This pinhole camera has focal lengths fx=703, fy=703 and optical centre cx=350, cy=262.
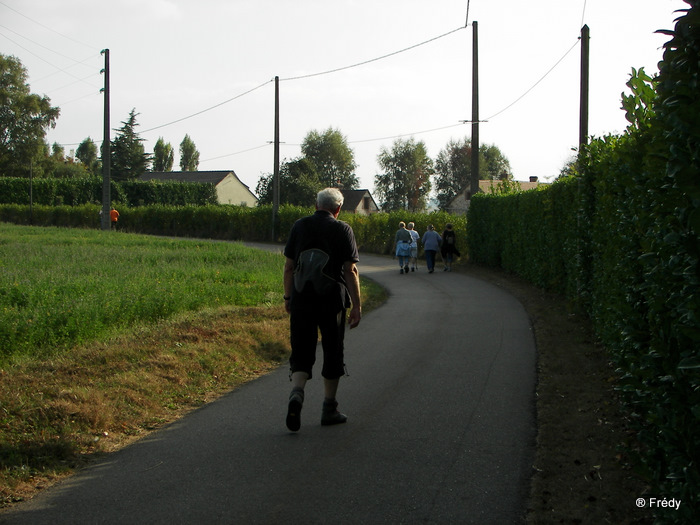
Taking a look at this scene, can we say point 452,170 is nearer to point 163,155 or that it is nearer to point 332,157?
point 332,157

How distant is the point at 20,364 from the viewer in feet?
26.4

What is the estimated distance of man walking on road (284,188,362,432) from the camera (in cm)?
599

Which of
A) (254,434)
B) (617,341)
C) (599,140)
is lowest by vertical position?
(254,434)

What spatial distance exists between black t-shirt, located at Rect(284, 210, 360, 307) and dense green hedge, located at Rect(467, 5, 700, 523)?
233 cm

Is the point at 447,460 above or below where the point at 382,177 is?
below

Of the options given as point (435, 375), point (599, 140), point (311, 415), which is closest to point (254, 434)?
point (311, 415)

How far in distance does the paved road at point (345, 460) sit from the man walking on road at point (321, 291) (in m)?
0.50

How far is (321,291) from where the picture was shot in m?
5.95

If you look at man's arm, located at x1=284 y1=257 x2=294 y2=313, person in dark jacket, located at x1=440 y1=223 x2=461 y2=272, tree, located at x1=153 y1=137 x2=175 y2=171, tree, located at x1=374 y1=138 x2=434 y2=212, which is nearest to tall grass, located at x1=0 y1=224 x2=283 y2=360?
man's arm, located at x1=284 y1=257 x2=294 y2=313

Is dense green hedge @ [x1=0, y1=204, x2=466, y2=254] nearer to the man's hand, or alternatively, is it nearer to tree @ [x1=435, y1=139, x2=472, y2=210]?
the man's hand

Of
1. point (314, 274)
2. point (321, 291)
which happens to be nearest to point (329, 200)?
point (314, 274)

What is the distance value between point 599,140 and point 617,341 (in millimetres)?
5313

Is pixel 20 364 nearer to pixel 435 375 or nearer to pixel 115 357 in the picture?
pixel 115 357

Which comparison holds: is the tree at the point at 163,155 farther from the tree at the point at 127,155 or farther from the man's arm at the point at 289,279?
the man's arm at the point at 289,279
